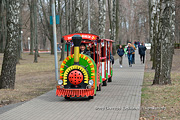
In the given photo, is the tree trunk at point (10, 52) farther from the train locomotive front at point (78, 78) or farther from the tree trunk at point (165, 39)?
the tree trunk at point (165, 39)

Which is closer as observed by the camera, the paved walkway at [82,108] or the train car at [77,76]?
the paved walkway at [82,108]

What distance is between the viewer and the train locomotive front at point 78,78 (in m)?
11.2

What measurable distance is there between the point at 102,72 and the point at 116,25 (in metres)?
39.0

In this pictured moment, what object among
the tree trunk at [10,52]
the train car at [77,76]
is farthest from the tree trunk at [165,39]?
the tree trunk at [10,52]

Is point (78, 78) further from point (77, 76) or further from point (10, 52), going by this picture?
point (10, 52)

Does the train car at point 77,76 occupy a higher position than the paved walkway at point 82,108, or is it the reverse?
the train car at point 77,76

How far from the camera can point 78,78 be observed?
1120 centimetres

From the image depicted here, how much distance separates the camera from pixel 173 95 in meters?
11.8

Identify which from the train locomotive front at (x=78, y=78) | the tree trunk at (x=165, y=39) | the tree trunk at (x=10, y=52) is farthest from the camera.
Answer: the tree trunk at (x=10, y=52)

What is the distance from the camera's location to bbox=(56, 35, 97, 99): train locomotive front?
36.7 ft

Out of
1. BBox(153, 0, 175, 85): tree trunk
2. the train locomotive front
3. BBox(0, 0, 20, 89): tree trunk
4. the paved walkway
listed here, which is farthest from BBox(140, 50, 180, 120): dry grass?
BBox(0, 0, 20, 89): tree trunk

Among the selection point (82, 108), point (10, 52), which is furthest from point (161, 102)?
point (10, 52)

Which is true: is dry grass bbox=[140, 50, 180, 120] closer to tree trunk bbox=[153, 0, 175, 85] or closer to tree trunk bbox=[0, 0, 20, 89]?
tree trunk bbox=[153, 0, 175, 85]

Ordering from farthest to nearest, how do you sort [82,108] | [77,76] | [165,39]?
[165,39] < [77,76] < [82,108]
